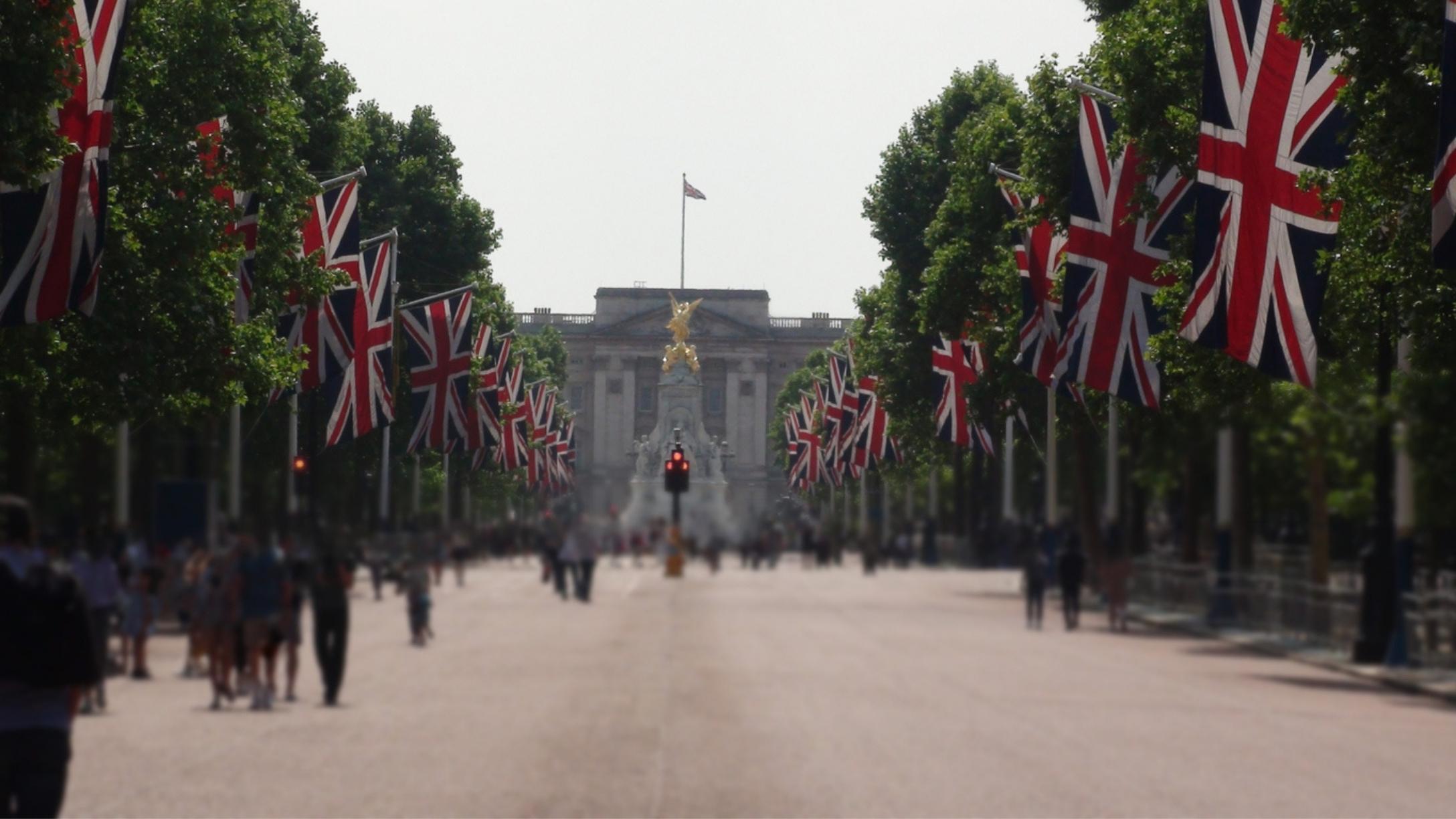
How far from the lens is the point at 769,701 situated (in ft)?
128

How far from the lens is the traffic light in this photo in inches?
1347

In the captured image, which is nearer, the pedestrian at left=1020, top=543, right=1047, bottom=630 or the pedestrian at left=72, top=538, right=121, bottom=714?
the pedestrian at left=72, top=538, right=121, bottom=714

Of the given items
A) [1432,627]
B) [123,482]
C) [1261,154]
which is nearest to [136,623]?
[123,482]

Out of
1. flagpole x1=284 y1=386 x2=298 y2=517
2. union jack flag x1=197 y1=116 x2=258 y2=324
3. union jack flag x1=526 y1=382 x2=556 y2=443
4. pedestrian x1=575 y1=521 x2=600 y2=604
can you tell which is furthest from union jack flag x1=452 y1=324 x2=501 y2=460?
union jack flag x1=197 y1=116 x2=258 y2=324

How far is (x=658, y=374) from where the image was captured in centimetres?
4141

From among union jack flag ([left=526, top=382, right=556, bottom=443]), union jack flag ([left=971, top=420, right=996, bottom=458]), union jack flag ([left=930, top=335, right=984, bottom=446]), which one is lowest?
union jack flag ([left=526, top=382, right=556, bottom=443])

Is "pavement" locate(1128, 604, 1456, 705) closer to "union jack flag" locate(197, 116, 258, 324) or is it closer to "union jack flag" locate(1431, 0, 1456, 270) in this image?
"union jack flag" locate(1431, 0, 1456, 270)

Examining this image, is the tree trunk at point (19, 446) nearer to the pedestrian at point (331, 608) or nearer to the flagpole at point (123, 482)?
the flagpole at point (123, 482)

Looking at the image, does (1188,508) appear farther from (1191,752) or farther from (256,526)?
(256,526)

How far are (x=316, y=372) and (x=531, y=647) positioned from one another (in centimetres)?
2693

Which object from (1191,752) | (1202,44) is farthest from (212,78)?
(1191,752)

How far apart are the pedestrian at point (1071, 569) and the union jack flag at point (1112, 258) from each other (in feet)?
43.6

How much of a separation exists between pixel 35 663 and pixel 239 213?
3035 cm

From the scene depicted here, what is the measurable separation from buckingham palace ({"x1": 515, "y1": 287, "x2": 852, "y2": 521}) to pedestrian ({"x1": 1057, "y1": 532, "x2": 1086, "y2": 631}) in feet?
24.8
